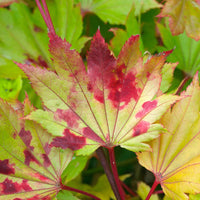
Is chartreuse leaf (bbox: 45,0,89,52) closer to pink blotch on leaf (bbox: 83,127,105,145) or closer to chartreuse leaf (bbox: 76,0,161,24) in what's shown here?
chartreuse leaf (bbox: 76,0,161,24)

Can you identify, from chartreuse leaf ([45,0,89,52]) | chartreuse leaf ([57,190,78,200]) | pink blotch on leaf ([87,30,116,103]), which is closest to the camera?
pink blotch on leaf ([87,30,116,103])

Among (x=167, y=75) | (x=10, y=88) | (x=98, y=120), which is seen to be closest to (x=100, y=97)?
(x=98, y=120)

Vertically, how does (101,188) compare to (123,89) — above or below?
below

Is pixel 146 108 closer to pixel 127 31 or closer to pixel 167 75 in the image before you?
pixel 167 75

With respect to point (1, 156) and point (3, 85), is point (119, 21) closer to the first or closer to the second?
point (3, 85)

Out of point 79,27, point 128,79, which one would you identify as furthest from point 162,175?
point 79,27

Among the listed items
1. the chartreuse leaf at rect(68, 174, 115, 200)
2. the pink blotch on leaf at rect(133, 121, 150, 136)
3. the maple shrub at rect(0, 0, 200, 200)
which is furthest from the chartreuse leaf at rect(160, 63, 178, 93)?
the chartreuse leaf at rect(68, 174, 115, 200)

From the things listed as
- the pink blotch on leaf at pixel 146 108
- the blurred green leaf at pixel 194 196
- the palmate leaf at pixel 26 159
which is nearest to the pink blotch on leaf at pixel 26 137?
the palmate leaf at pixel 26 159

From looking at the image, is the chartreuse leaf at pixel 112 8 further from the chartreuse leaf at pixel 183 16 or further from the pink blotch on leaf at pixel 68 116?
the pink blotch on leaf at pixel 68 116
